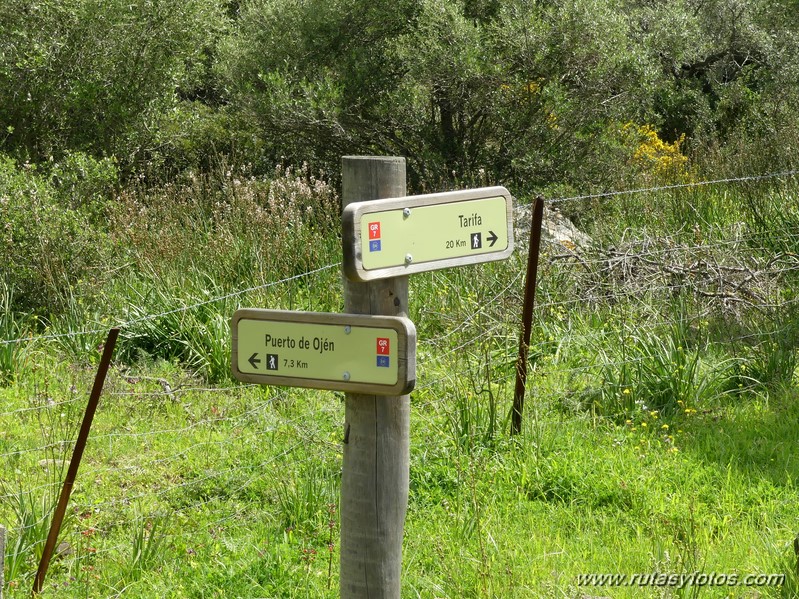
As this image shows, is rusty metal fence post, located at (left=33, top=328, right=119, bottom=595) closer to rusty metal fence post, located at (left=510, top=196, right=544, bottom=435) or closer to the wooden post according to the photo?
the wooden post

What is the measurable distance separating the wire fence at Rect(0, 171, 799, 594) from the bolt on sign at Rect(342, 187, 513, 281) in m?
1.71

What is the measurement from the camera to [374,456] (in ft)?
8.93

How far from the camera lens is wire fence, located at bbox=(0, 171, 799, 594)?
14.4ft

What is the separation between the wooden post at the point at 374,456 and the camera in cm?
271

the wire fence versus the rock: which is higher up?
the rock

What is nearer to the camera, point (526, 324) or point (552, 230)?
point (526, 324)

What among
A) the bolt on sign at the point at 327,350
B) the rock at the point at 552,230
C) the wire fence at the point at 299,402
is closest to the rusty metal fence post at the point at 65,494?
the wire fence at the point at 299,402

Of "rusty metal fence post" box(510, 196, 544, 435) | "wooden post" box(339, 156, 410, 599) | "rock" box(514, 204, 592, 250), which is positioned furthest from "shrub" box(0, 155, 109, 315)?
"wooden post" box(339, 156, 410, 599)

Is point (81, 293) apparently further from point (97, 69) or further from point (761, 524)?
point (761, 524)

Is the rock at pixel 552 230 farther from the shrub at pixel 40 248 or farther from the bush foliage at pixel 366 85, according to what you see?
the shrub at pixel 40 248

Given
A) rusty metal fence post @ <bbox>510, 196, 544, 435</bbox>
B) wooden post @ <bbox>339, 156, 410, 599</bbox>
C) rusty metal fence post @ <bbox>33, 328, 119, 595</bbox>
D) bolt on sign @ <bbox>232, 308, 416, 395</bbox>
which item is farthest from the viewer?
rusty metal fence post @ <bbox>510, 196, 544, 435</bbox>

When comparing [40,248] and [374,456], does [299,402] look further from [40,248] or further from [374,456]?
[40,248]

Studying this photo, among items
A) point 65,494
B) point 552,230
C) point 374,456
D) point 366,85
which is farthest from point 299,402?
point 366,85

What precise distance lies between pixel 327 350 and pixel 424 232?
1.36 feet
